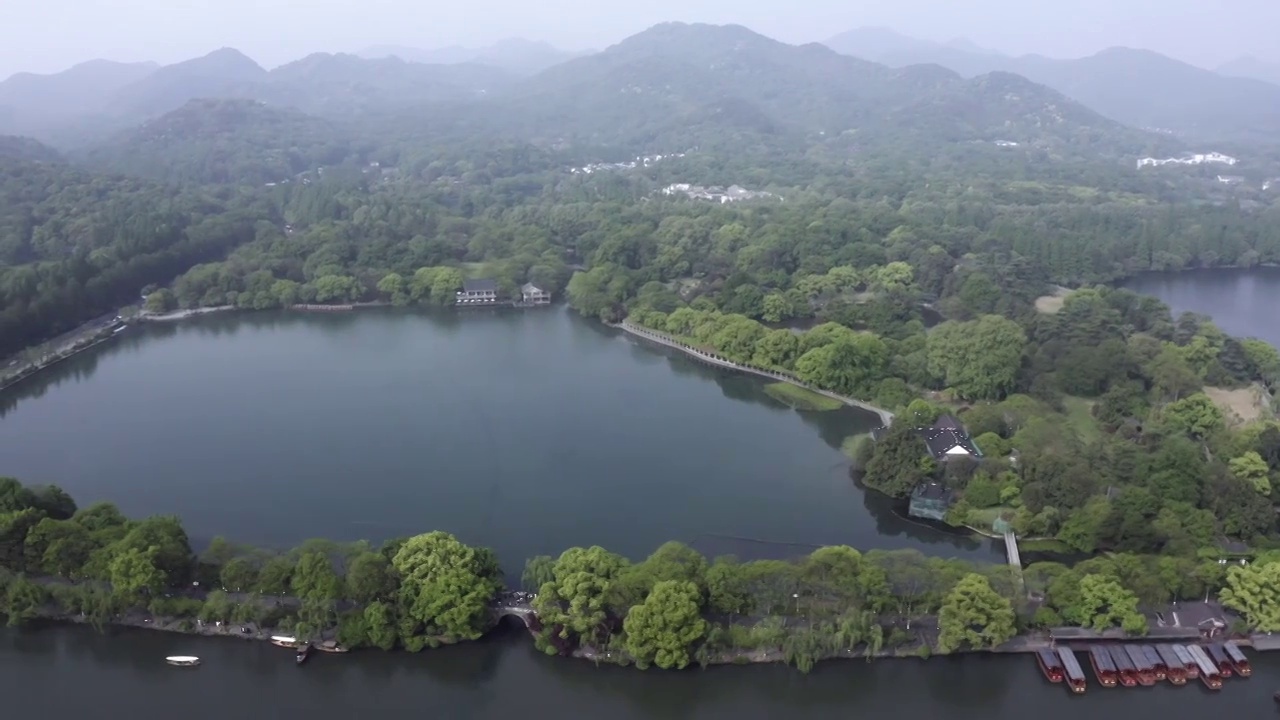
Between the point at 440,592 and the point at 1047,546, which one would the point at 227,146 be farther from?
the point at 1047,546

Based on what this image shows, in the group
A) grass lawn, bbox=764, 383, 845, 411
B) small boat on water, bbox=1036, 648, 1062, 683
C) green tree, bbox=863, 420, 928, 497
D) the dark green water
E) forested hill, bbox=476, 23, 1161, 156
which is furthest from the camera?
forested hill, bbox=476, 23, 1161, 156

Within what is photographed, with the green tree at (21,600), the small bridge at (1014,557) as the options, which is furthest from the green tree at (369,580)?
the small bridge at (1014,557)

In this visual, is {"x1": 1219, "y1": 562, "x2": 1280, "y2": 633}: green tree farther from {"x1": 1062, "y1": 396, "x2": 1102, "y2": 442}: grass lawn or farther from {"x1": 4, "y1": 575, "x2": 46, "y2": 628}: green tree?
{"x1": 4, "y1": 575, "x2": 46, "y2": 628}: green tree

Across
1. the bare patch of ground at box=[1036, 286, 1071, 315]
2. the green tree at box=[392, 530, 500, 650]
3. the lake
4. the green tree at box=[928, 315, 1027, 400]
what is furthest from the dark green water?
the bare patch of ground at box=[1036, 286, 1071, 315]

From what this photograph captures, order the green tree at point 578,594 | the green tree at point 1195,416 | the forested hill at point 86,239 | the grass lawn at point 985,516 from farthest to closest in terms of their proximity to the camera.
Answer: the forested hill at point 86,239 → the green tree at point 1195,416 → the grass lawn at point 985,516 → the green tree at point 578,594

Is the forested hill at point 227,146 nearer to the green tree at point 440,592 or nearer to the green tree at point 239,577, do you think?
the green tree at point 239,577

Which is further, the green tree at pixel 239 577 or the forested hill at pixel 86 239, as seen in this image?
the forested hill at pixel 86 239
